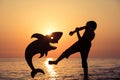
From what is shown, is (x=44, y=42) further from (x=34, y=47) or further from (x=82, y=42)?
(x=82, y=42)

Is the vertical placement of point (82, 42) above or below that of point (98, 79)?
below

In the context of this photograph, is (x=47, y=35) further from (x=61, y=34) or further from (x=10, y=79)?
(x=10, y=79)

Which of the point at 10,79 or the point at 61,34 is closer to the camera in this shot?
the point at 61,34

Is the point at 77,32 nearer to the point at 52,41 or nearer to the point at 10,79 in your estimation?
the point at 52,41

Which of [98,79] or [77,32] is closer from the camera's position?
[77,32]

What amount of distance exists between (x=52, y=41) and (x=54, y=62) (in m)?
1.22

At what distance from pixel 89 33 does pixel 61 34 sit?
1606 mm

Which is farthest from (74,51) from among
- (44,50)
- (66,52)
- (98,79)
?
(98,79)

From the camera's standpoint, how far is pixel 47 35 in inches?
726

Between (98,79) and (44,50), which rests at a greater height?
(98,79)

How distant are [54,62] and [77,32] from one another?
2.18 meters

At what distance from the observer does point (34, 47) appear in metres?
18.0

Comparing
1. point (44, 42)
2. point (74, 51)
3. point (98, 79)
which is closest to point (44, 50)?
point (44, 42)

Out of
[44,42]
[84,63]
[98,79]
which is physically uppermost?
[98,79]
